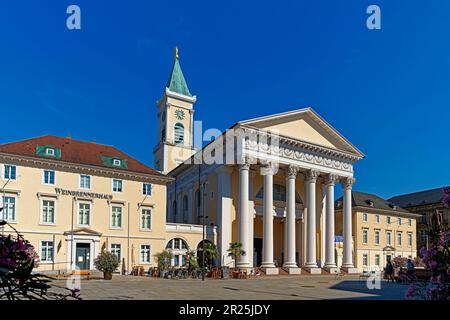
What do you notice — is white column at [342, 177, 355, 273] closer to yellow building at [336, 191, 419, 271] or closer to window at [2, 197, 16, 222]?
yellow building at [336, 191, 419, 271]

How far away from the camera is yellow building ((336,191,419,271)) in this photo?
6334 cm

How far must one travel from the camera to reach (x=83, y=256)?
125 ft

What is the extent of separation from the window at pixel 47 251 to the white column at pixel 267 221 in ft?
65.8

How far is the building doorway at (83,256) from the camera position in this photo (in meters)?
37.9

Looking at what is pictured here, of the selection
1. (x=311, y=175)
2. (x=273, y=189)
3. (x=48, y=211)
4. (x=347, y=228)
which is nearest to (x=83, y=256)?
(x=48, y=211)

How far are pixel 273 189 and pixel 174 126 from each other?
26189 mm

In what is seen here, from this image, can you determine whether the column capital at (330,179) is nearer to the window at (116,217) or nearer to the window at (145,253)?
the window at (145,253)

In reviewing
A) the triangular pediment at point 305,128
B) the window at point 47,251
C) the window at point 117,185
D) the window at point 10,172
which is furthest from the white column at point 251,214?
the window at point 10,172

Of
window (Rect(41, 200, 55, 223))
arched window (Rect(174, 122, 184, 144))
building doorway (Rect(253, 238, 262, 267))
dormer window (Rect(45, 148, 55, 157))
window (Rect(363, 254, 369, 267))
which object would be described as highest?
arched window (Rect(174, 122, 184, 144))

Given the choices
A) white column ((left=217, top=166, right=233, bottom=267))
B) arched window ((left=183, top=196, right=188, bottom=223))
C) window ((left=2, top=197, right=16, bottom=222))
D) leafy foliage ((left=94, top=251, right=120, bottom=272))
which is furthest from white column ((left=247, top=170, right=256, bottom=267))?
window ((left=2, top=197, right=16, bottom=222))

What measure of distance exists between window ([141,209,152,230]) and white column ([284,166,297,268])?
1448 cm

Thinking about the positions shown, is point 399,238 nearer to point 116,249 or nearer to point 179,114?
point 179,114
